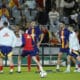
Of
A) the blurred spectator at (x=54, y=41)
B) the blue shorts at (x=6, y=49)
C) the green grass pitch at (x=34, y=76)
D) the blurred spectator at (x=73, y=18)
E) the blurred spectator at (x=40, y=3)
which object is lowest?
the green grass pitch at (x=34, y=76)

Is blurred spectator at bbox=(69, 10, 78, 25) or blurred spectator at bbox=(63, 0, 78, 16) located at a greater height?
blurred spectator at bbox=(63, 0, 78, 16)

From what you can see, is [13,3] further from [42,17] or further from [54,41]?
[54,41]

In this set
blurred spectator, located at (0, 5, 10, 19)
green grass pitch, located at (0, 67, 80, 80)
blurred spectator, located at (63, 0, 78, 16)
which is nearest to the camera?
green grass pitch, located at (0, 67, 80, 80)

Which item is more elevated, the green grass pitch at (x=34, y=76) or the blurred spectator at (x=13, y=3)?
the blurred spectator at (x=13, y=3)

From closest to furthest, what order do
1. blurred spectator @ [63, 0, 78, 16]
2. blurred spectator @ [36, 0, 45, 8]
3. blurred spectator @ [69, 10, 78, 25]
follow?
blurred spectator @ [69, 10, 78, 25], blurred spectator @ [63, 0, 78, 16], blurred spectator @ [36, 0, 45, 8]

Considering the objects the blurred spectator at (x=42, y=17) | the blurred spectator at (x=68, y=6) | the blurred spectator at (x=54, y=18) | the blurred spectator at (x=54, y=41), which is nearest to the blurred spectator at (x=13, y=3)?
the blurred spectator at (x=42, y=17)

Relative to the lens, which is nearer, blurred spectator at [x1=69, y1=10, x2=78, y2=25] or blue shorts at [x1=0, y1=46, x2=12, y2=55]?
blue shorts at [x1=0, y1=46, x2=12, y2=55]

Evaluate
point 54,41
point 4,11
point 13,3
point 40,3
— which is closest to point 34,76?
point 54,41

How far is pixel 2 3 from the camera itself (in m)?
31.2

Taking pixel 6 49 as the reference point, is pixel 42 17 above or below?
above

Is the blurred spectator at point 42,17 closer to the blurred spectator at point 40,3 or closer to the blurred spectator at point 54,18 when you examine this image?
the blurred spectator at point 54,18

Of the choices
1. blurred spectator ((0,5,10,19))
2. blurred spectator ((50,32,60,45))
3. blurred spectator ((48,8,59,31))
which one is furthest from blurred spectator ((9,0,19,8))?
blurred spectator ((50,32,60,45))

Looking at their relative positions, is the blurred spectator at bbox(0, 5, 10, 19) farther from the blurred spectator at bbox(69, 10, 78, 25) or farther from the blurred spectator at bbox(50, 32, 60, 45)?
the blurred spectator at bbox(69, 10, 78, 25)

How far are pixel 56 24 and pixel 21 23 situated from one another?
1.93 meters
